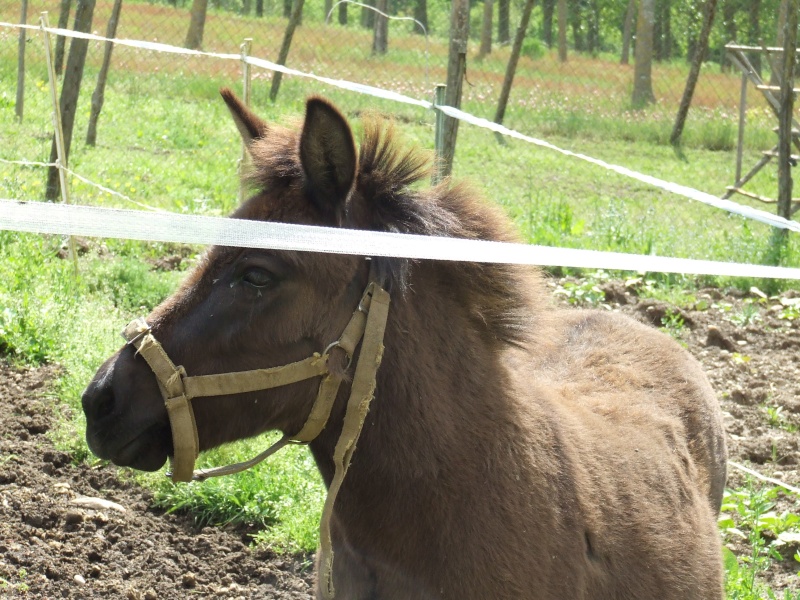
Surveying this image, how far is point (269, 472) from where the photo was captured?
438cm

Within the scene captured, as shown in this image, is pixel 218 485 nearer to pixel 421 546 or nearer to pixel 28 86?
pixel 421 546

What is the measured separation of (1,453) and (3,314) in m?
1.41

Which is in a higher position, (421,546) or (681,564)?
(421,546)

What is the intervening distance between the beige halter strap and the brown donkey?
3 centimetres

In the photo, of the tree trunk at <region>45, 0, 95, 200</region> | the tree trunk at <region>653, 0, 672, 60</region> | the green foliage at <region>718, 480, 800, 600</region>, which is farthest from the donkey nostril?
the tree trunk at <region>653, 0, 672, 60</region>

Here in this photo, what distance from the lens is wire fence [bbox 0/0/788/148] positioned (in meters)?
17.6

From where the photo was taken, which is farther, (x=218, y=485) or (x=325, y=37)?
(x=325, y=37)

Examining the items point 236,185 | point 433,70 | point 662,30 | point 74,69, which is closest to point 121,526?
point 74,69

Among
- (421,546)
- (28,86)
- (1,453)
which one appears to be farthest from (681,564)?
(28,86)

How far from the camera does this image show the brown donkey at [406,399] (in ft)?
7.27

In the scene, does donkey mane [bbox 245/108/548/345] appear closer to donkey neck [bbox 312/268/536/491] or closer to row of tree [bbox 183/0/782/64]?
donkey neck [bbox 312/268/536/491]

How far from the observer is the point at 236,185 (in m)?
9.72

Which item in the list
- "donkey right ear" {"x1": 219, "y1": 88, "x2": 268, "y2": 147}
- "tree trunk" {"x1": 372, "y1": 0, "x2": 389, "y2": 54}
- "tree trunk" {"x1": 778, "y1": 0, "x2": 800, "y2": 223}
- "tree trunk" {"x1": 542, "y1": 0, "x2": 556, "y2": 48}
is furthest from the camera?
"tree trunk" {"x1": 372, "y1": 0, "x2": 389, "y2": 54}

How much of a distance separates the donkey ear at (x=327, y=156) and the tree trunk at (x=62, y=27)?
9.82m
